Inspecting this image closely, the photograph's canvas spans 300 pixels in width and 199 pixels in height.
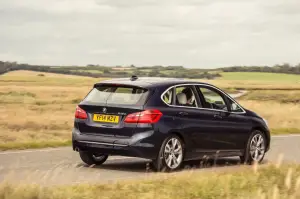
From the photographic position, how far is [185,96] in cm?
1441

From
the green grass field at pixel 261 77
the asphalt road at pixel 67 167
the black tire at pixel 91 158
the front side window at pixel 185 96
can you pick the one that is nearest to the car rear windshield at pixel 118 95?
the front side window at pixel 185 96

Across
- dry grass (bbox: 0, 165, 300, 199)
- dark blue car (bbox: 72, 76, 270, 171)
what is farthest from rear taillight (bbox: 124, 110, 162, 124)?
dry grass (bbox: 0, 165, 300, 199)

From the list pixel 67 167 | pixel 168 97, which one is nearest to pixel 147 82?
pixel 168 97

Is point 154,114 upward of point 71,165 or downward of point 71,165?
upward

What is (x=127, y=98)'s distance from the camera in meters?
13.7

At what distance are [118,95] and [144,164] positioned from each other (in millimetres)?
1816

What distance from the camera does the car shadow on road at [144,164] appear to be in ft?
47.2

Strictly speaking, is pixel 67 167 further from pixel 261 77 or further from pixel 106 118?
pixel 261 77

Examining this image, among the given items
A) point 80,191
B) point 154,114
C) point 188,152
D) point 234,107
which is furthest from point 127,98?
point 80,191

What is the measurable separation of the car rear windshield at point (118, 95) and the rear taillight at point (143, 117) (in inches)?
9.0

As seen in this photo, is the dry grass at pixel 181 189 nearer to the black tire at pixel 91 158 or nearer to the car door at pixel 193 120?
the car door at pixel 193 120

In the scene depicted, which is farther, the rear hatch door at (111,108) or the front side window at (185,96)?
the front side window at (185,96)

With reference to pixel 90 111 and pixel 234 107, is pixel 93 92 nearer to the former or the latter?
pixel 90 111

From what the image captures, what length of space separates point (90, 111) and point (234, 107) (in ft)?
10.2
